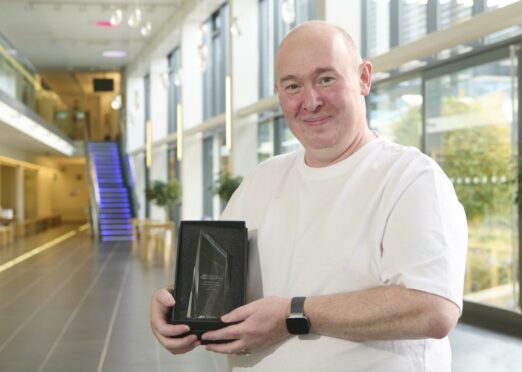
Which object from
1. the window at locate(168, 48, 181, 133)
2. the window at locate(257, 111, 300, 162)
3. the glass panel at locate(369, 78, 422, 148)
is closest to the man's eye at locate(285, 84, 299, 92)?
the glass panel at locate(369, 78, 422, 148)

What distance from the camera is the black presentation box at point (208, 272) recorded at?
111cm

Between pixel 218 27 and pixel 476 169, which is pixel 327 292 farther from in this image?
pixel 218 27

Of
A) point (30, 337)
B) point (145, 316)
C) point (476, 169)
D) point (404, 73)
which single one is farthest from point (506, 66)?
point (30, 337)

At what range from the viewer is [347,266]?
3.47ft

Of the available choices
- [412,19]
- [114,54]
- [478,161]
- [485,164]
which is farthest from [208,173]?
[485,164]

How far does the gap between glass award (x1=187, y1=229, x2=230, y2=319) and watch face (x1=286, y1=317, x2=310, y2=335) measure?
0.11 meters

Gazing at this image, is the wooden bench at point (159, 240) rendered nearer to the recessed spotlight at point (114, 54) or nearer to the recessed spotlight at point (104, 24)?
the recessed spotlight at point (104, 24)

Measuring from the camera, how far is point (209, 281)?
3.76 ft

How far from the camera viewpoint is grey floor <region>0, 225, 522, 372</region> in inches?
199

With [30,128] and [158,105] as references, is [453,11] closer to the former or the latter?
[30,128]

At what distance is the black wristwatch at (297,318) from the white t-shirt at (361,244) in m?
0.04

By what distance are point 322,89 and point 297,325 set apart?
37 cm

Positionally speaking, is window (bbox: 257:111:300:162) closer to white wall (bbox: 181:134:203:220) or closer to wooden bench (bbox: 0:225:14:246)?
white wall (bbox: 181:134:203:220)

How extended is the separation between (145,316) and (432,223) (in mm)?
6327
